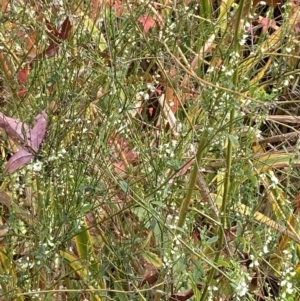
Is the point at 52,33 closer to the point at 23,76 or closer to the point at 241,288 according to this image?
the point at 23,76

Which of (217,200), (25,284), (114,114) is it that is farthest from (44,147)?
(217,200)

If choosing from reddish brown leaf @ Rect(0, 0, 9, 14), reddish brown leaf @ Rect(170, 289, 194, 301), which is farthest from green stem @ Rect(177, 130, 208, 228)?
reddish brown leaf @ Rect(0, 0, 9, 14)

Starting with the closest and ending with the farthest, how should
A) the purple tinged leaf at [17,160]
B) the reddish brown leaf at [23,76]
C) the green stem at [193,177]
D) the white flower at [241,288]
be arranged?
the purple tinged leaf at [17,160] → the white flower at [241,288] → the green stem at [193,177] → the reddish brown leaf at [23,76]

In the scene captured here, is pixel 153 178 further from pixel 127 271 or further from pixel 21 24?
pixel 21 24

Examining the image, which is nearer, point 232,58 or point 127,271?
point 232,58

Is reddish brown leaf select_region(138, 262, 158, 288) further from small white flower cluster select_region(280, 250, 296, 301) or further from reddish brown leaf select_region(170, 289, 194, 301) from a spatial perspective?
small white flower cluster select_region(280, 250, 296, 301)

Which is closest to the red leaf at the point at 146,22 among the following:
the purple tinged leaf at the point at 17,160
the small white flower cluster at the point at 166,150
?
the small white flower cluster at the point at 166,150

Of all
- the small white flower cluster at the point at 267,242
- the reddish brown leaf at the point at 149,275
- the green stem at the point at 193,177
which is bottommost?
the reddish brown leaf at the point at 149,275

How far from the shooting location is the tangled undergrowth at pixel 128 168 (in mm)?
1153

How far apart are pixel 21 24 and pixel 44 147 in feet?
1.27

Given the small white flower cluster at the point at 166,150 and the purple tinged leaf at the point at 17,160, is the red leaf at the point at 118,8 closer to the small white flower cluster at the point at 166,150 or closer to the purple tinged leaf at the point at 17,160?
the small white flower cluster at the point at 166,150

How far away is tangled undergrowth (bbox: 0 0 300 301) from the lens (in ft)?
3.78

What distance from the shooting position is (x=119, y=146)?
1.51 metres

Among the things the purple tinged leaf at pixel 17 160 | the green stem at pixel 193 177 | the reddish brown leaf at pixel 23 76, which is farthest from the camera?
the reddish brown leaf at pixel 23 76
